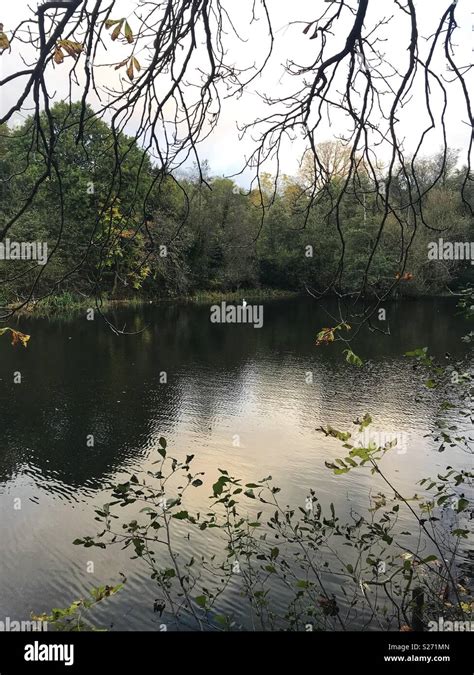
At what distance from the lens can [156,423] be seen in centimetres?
1038

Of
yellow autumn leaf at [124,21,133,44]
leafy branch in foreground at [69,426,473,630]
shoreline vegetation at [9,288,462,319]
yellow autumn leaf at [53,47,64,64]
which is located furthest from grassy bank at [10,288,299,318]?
yellow autumn leaf at [124,21,133,44]

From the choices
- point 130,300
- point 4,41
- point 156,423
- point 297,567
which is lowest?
point 297,567

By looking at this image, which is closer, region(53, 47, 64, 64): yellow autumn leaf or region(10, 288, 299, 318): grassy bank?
region(53, 47, 64, 64): yellow autumn leaf

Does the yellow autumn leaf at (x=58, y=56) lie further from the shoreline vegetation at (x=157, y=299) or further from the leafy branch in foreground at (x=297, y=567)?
the shoreline vegetation at (x=157, y=299)

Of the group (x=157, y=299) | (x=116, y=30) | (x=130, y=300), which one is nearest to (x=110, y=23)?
(x=116, y=30)

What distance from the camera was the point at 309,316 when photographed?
2603 centimetres

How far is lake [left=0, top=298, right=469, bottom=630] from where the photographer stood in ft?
18.6

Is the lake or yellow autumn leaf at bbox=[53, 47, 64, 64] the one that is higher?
yellow autumn leaf at bbox=[53, 47, 64, 64]

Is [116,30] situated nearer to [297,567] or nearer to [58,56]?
[58,56]

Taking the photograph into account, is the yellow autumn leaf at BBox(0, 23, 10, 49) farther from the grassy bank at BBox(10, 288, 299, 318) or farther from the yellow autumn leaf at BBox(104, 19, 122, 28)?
the grassy bank at BBox(10, 288, 299, 318)

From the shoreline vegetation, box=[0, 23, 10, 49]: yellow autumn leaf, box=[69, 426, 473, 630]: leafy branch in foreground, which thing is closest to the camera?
box=[0, 23, 10, 49]: yellow autumn leaf

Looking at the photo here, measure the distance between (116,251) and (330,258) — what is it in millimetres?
31385

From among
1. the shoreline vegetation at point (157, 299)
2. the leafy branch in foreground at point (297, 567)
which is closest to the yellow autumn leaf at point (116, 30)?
the leafy branch in foreground at point (297, 567)
